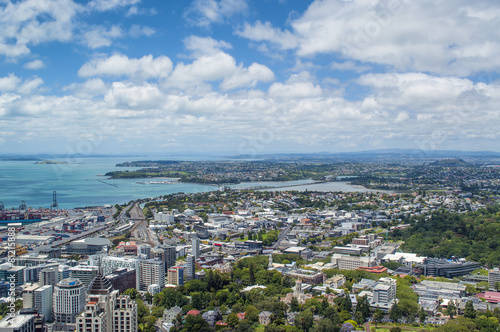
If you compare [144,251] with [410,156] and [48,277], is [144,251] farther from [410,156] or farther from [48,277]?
[410,156]

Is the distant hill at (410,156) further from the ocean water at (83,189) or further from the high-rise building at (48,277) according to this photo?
the high-rise building at (48,277)

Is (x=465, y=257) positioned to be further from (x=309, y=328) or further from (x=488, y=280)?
(x=309, y=328)

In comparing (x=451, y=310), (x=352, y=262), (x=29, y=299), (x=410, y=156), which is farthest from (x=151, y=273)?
(x=410, y=156)

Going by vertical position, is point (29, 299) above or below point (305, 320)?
above

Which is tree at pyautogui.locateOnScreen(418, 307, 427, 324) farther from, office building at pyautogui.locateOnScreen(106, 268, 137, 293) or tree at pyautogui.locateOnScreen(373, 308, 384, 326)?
office building at pyautogui.locateOnScreen(106, 268, 137, 293)

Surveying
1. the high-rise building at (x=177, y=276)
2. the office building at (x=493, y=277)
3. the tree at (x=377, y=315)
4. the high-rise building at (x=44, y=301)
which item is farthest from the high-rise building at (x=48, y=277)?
the office building at (x=493, y=277)

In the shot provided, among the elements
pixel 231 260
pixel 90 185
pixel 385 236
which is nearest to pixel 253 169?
pixel 90 185
